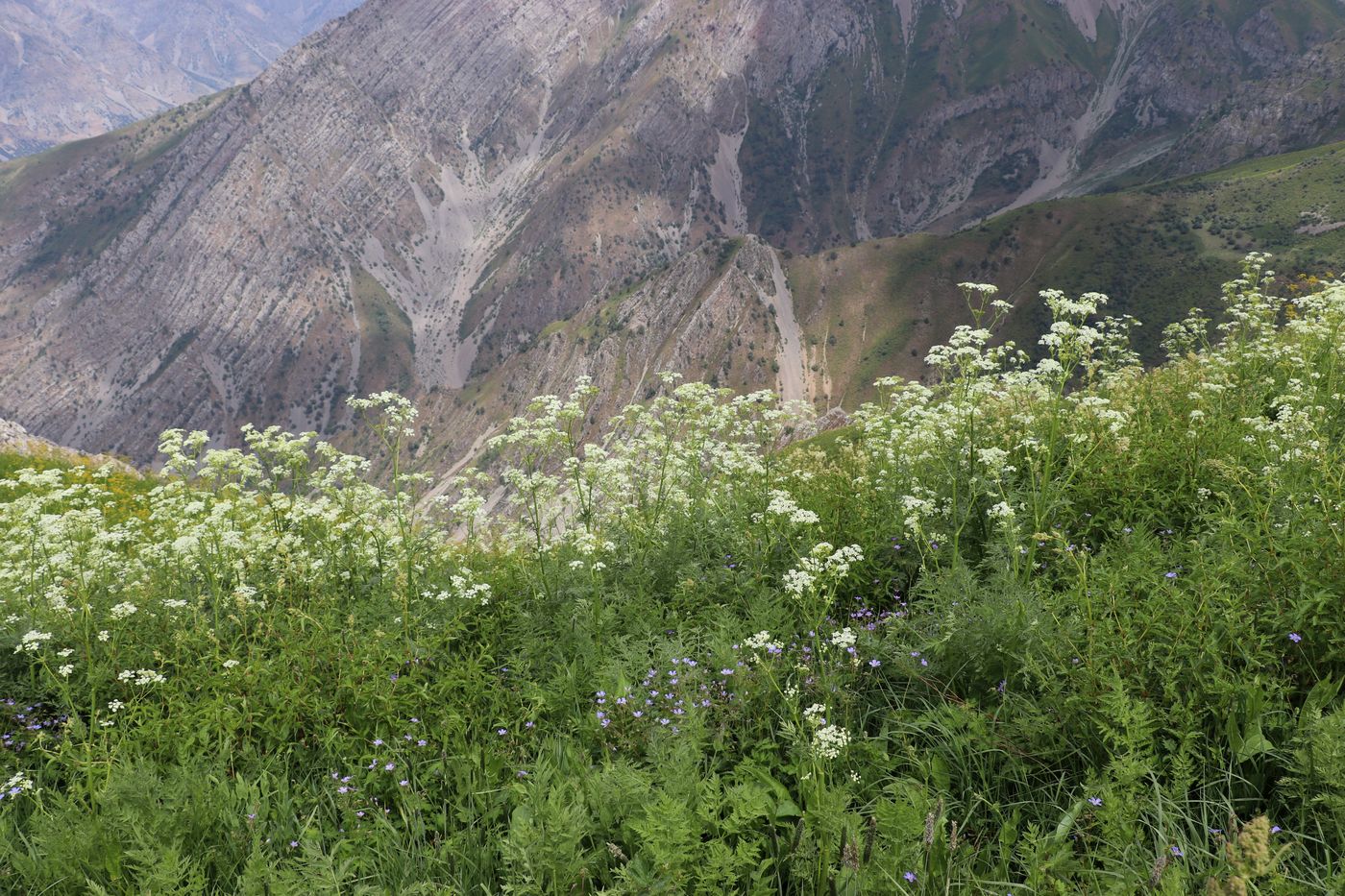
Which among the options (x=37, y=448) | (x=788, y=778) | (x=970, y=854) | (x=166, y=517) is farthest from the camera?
(x=37, y=448)

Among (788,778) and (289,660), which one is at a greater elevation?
(289,660)

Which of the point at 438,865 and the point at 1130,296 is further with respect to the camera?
the point at 1130,296

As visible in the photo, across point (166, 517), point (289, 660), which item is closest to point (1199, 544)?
point (289, 660)

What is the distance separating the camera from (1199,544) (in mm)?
4934

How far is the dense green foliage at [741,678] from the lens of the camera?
3.81 m

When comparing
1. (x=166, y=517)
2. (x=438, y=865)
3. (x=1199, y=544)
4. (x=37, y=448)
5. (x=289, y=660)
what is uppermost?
(x=37, y=448)

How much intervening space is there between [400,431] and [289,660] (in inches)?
110

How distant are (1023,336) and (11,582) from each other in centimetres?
20977

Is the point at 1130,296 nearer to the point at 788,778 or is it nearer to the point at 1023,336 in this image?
the point at 1023,336

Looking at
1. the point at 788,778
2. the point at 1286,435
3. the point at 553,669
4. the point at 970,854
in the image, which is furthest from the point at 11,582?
the point at 1286,435

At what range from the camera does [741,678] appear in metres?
5.21

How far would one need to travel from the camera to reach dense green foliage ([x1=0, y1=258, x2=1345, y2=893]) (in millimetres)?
3814

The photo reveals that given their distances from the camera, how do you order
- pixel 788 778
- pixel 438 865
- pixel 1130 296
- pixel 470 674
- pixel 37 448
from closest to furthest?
pixel 438 865 → pixel 788 778 → pixel 470 674 → pixel 37 448 → pixel 1130 296

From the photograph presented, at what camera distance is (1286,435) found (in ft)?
19.8
